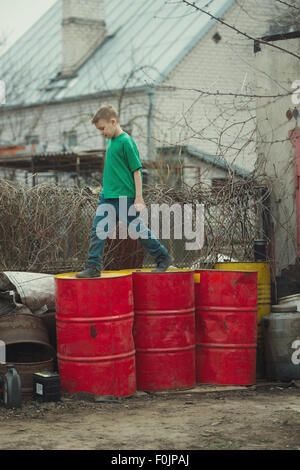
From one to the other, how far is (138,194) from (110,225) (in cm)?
37

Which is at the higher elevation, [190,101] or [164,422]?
[190,101]

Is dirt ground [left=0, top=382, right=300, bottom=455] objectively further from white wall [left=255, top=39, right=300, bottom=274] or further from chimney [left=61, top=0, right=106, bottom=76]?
chimney [left=61, top=0, right=106, bottom=76]

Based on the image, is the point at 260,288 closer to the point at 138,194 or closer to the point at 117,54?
the point at 138,194

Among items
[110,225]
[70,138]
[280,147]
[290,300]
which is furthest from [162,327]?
[70,138]

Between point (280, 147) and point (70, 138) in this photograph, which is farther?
point (70, 138)

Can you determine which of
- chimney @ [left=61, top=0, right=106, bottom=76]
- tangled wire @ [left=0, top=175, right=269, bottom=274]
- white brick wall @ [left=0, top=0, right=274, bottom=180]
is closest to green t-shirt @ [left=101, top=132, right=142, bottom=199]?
tangled wire @ [left=0, top=175, right=269, bottom=274]

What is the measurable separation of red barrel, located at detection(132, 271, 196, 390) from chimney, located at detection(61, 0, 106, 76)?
65.7 feet

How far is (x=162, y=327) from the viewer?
6367 millimetres

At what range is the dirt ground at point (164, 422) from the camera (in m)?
4.70

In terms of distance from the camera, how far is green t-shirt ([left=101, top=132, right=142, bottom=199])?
20.9ft

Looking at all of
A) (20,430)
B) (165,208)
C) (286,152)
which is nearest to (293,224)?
(286,152)

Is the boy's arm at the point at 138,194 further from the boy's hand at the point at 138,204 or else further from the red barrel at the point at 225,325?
the red barrel at the point at 225,325

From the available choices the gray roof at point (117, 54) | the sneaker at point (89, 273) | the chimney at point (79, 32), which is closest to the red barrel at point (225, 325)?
the sneaker at point (89, 273)

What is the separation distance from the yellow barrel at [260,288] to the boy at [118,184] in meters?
1.14
